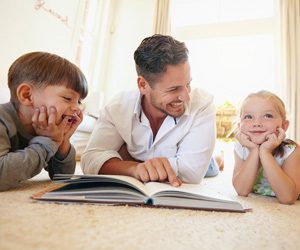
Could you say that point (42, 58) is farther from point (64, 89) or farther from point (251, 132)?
point (251, 132)

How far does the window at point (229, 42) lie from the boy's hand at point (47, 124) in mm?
2892

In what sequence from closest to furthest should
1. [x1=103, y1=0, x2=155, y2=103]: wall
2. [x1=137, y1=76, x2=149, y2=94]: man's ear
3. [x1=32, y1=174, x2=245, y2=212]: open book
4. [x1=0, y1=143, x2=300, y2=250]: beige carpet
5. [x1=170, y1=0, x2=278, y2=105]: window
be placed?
1. [x1=0, y1=143, x2=300, y2=250]: beige carpet
2. [x1=32, y1=174, x2=245, y2=212]: open book
3. [x1=137, y1=76, x2=149, y2=94]: man's ear
4. [x1=170, y1=0, x2=278, y2=105]: window
5. [x1=103, y1=0, x2=155, y2=103]: wall

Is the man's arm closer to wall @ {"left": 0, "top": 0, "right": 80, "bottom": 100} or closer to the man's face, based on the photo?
the man's face

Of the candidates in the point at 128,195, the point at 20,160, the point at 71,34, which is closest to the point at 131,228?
the point at 128,195

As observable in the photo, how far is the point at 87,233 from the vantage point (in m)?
0.43

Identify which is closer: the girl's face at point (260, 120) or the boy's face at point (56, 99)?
the boy's face at point (56, 99)

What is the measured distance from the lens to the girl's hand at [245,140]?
984mm

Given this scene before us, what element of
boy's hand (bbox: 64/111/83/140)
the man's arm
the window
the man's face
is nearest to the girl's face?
the man's arm

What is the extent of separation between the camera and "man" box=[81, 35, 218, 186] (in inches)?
39.7

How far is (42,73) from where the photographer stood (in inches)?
35.1

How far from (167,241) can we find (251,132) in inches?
28.0

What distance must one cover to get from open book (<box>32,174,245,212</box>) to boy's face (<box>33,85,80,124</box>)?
283 millimetres

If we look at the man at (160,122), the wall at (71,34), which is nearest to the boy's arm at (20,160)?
the man at (160,122)

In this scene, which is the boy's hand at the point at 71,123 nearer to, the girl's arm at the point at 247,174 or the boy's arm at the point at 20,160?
the boy's arm at the point at 20,160
